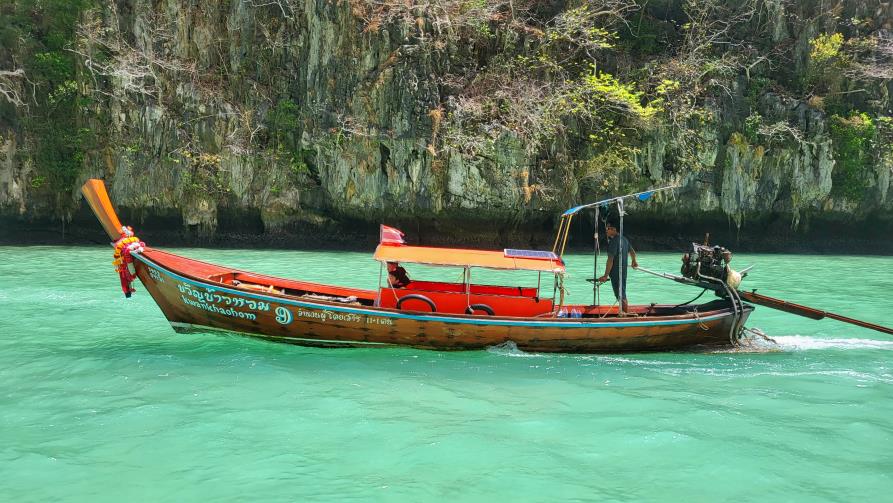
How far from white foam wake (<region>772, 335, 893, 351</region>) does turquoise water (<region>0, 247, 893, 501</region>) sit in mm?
Result: 48

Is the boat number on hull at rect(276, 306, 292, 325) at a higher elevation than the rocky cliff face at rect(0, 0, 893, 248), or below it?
below

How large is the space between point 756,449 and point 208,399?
5559 millimetres

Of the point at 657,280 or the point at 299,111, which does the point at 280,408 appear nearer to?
the point at 657,280


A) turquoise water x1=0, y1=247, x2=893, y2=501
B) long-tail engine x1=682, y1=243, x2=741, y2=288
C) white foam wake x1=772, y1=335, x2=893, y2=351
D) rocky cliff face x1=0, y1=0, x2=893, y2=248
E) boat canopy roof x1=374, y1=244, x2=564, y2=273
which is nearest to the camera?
turquoise water x1=0, y1=247, x2=893, y2=501

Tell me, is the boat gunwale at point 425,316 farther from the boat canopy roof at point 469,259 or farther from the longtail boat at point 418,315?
the boat canopy roof at point 469,259

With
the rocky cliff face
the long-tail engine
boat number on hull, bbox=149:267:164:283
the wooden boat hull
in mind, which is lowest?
the wooden boat hull

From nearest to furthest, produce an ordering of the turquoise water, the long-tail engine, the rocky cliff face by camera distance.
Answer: the turquoise water
the long-tail engine
the rocky cliff face

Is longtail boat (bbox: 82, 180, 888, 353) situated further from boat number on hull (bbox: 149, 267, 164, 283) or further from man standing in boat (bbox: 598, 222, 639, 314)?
man standing in boat (bbox: 598, 222, 639, 314)

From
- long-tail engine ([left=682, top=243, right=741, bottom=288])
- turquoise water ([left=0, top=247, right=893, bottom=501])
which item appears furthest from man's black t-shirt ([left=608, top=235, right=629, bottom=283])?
turquoise water ([left=0, top=247, right=893, bottom=501])

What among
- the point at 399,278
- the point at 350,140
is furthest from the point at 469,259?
the point at 350,140

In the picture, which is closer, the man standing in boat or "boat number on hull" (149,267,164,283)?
"boat number on hull" (149,267,164,283)

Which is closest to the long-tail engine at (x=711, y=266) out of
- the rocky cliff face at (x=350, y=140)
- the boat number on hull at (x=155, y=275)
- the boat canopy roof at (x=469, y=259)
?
the boat canopy roof at (x=469, y=259)

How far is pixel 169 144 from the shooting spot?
2303 cm

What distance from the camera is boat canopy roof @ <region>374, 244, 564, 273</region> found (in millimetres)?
9555
